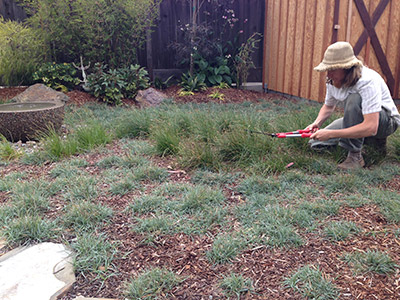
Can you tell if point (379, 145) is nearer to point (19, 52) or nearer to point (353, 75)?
point (353, 75)

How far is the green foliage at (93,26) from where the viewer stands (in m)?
6.80

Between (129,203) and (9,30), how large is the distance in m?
5.54

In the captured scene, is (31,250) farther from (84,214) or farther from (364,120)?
(364,120)

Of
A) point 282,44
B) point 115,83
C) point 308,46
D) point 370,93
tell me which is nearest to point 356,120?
point 370,93

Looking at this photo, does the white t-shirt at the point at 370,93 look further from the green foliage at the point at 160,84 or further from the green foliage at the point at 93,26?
the green foliage at the point at 160,84

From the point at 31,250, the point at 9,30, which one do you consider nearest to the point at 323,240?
the point at 31,250

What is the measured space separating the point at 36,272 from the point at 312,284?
138cm

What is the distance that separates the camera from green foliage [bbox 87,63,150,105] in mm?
6664

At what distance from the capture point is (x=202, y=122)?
3.97 m

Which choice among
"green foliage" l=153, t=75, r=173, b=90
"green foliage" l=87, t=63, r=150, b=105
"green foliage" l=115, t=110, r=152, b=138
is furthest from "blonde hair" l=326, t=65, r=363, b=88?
"green foliage" l=153, t=75, r=173, b=90

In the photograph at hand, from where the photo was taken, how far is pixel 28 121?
4.38 m

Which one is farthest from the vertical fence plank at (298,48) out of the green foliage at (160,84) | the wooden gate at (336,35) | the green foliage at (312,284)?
the green foliage at (312,284)

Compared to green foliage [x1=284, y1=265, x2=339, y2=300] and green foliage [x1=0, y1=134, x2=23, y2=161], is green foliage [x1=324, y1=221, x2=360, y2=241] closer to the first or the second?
green foliage [x1=284, y1=265, x2=339, y2=300]

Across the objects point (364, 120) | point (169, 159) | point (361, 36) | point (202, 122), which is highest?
point (361, 36)
